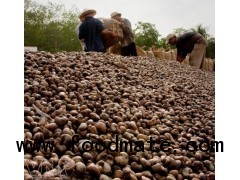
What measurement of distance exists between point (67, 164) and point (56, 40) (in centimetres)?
562

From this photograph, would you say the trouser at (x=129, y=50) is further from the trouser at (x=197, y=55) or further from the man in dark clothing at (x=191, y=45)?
the trouser at (x=197, y=55)

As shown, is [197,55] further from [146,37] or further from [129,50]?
[146,37]

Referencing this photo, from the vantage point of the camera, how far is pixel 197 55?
649cm

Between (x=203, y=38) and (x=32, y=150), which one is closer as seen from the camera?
(x=32, y=150)

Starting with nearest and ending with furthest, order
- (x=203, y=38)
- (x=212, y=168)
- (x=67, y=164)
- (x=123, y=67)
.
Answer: (x=67, y=164)
(x=212, y=168)
(x=123, y=67)
(x=203, y=38)

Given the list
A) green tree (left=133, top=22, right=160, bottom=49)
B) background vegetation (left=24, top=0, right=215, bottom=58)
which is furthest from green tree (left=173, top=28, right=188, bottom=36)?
green tree (left=133, top=22, right=160, bottom=49)

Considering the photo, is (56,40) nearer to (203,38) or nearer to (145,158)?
(203,38)

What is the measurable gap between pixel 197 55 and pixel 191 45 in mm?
247

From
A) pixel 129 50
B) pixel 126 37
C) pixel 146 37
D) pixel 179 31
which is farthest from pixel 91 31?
pixel 146 37

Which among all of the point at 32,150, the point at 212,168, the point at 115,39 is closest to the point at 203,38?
the point at 115,39

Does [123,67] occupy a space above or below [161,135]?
above

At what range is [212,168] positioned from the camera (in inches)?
85.6

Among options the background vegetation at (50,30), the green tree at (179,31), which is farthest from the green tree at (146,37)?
the green tree at (179,31)

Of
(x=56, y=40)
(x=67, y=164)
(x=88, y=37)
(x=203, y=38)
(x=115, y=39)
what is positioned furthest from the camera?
(x=56, y=40)
